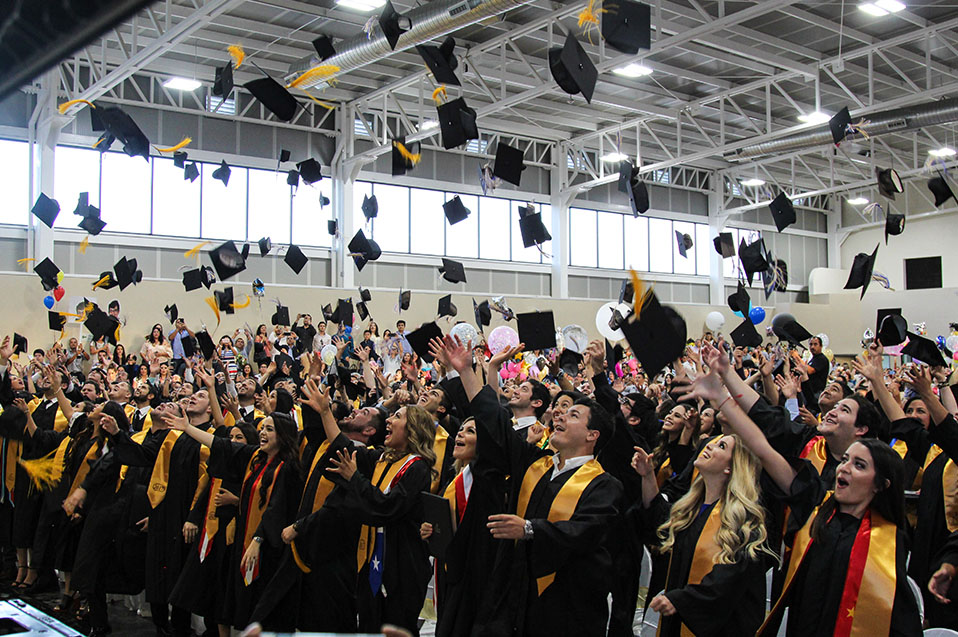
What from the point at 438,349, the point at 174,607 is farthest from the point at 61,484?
the point at 438,349

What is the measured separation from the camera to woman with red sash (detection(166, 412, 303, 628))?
4730mm

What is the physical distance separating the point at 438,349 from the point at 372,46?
9.93m

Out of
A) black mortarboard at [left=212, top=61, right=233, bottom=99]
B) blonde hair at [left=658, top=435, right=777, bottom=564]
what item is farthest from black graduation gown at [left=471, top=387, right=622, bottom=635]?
black mortarboard at [left=212, top=61, right=233, bottom=99]

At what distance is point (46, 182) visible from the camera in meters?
16.0

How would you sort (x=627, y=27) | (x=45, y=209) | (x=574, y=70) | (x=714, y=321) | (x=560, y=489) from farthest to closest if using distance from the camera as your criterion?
(x=714, y=321) < (x=45, y=209) < (x=574, y=70) < (x=627, y=27) < (x=560, y=489)

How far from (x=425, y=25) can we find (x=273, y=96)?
13.4 ft

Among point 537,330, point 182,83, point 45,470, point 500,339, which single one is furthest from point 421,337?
point 182,83

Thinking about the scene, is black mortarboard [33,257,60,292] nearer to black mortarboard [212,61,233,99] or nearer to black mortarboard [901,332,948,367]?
black mortarboard [212,61,233,99]

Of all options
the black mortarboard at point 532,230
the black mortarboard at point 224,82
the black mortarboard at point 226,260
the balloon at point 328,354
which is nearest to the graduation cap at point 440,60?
the black mortarboard at point 532,230

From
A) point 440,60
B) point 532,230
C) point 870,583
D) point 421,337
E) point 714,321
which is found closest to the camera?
point 870,583

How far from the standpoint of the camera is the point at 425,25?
11531mm

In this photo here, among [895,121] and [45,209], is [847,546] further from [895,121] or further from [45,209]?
[895,121]

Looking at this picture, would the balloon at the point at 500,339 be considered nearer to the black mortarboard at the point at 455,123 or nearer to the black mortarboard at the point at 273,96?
the black mortarboard at the point at 455,123

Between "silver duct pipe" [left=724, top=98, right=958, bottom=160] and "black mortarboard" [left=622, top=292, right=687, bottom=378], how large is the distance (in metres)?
15.3
